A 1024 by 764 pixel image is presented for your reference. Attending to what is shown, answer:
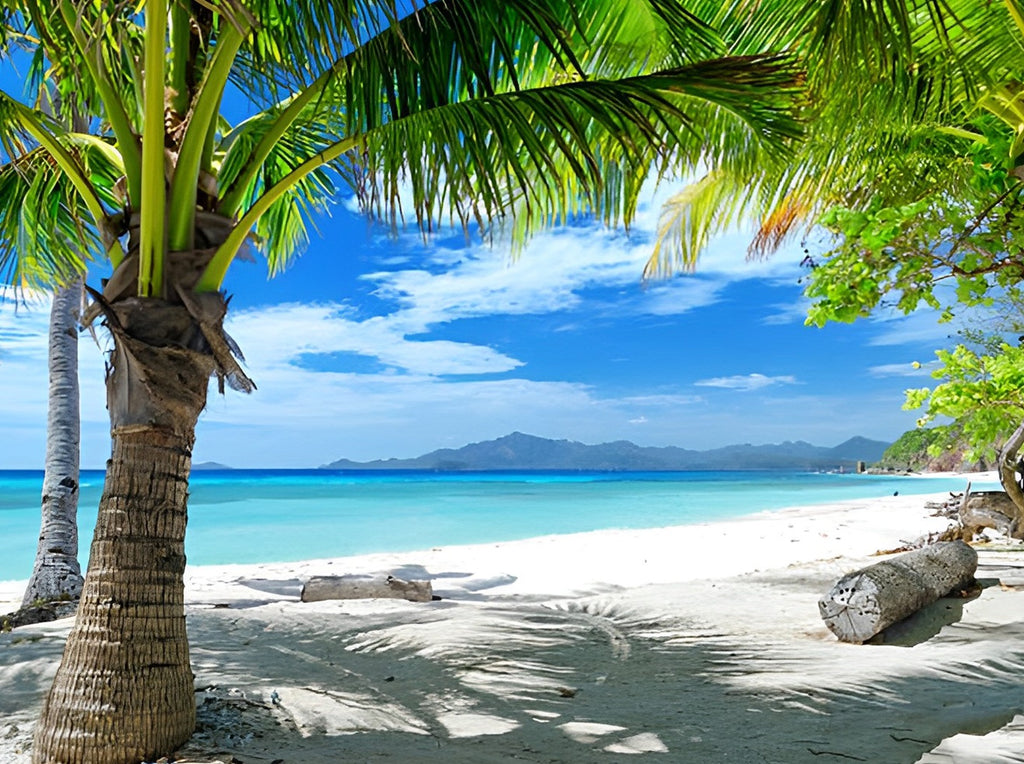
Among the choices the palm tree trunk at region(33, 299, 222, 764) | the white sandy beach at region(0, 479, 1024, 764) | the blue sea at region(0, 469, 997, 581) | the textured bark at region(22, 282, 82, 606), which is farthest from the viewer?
the blue sea at region(0, 469, 997, 581)

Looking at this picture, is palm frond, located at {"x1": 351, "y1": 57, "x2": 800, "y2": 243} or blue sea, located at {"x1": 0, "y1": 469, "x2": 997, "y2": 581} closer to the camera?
palm frond, located at {"x1": 351, "y1": 57, "x2": 800, "y2": 243}

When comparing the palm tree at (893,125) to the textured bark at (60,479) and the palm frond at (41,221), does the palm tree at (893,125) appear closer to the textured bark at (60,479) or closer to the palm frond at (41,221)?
the palm frond at (41,221)

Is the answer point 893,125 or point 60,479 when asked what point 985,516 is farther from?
point 60,479

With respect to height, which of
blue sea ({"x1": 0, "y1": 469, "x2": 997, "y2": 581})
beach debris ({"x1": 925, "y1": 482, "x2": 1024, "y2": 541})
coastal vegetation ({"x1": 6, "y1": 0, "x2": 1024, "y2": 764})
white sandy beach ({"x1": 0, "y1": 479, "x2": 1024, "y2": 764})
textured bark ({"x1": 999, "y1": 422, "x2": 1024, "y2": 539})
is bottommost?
blue sea ({"x1": 0, "y1": 469, "x2": 997, "y2": 581})

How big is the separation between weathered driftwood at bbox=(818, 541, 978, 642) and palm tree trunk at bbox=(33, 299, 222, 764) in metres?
3.96

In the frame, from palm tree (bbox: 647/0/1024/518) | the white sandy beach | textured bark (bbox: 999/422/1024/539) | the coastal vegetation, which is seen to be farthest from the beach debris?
the coastal vegetation

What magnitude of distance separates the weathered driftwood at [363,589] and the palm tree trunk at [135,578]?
12.6 ft

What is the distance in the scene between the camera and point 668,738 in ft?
9.96

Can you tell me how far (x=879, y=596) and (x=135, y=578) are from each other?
4.31 m

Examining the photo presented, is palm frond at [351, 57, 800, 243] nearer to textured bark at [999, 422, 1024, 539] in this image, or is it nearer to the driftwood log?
textured bark at [999, 422, 1024, 539]

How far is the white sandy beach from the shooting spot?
115 inches

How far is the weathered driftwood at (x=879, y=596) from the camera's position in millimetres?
4824

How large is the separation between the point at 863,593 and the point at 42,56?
19.1ft

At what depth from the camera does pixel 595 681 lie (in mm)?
3920
